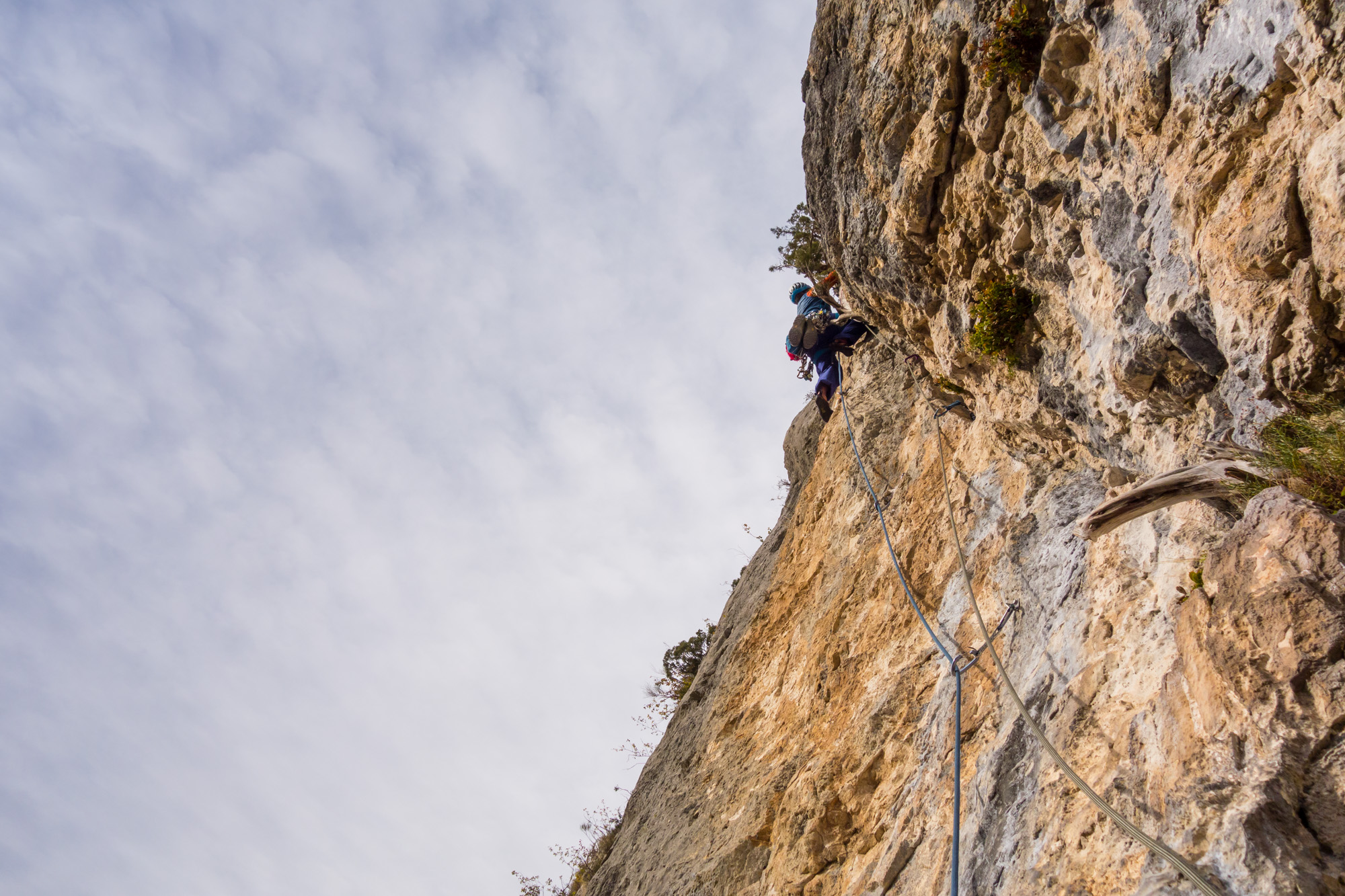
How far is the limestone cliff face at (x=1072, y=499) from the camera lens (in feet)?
10.8

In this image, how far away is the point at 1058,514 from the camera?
6070 millimetres

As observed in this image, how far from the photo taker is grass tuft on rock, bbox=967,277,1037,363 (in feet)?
20.9

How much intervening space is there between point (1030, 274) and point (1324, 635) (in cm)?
378

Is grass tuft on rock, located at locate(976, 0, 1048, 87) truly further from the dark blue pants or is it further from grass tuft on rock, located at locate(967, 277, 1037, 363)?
the dark blue pants

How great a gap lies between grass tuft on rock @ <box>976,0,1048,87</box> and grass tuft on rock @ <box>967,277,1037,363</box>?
1.60m

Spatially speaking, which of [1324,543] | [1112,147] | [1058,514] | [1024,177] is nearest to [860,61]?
[1024,177]

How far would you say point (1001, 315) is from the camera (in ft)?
21.1

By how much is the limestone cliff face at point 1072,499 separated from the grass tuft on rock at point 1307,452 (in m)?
0.13

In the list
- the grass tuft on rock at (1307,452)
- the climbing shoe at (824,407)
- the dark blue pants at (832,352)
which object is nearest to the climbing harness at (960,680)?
the dark blue pants at (832,352)

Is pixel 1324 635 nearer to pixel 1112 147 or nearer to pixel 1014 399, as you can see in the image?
pixel 1112 147

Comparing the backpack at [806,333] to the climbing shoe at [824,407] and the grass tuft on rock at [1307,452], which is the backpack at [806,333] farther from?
the grass tuft on rock at [1307,452]

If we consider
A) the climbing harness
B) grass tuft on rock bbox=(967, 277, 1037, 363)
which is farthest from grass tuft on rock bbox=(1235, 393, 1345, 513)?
grass tuft on rock bbox=(967, 277, 1037, 363)

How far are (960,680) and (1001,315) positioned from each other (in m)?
2.96

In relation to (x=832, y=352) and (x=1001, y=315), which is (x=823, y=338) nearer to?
(x=832, y=352)
